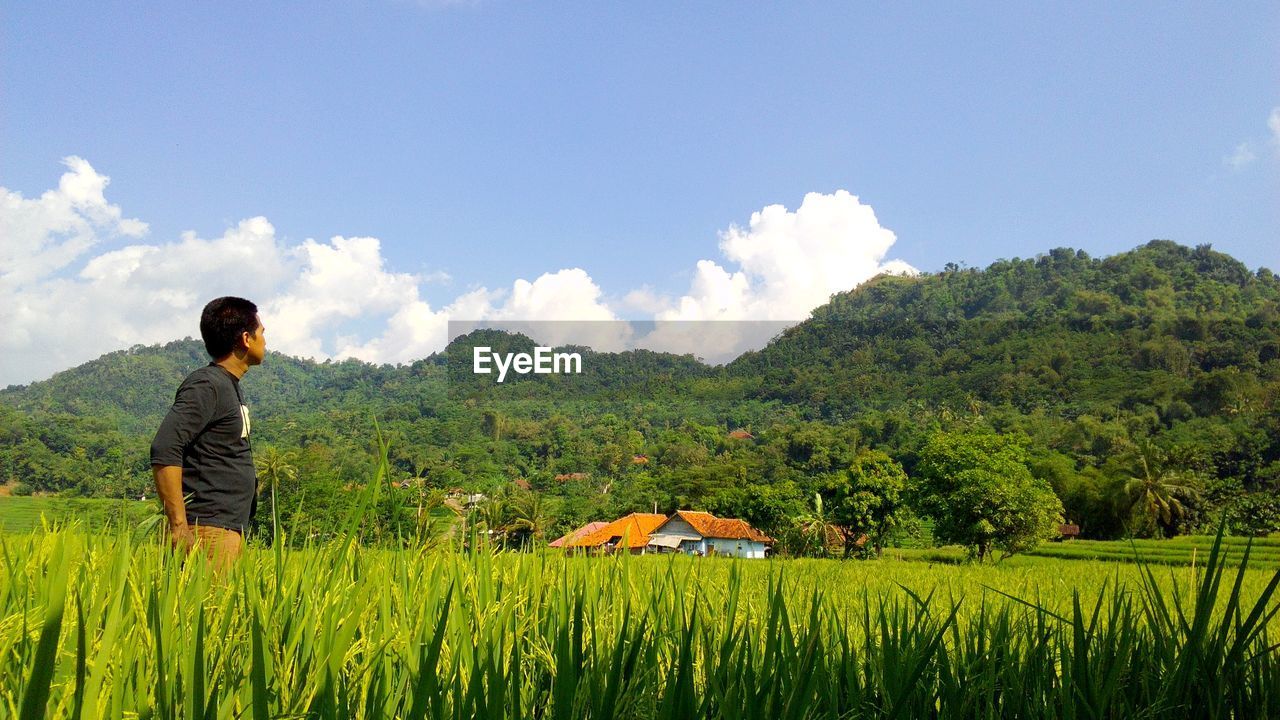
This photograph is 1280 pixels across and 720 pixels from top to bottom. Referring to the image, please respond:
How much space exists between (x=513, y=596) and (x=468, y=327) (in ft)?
502

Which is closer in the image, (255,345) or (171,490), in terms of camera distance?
(171,490)

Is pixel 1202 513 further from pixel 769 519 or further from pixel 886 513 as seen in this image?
pixel 769 519

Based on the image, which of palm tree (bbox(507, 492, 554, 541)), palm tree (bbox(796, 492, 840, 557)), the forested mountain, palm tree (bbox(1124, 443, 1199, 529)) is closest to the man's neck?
palm tree (bbox(507, 492, 554, 541))

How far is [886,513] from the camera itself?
39969 millimetres

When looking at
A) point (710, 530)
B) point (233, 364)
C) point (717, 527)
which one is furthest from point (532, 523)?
point (717, 527)

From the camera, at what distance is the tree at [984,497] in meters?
29.5

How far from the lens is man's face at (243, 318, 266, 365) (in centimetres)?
326

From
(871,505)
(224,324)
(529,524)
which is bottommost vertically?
(871,505)

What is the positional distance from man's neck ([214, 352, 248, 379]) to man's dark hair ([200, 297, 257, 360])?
3 centimetres

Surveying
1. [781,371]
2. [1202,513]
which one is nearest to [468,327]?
[781,371]

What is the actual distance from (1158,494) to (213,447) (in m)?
52.0

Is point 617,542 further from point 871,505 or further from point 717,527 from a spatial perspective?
point 717,527

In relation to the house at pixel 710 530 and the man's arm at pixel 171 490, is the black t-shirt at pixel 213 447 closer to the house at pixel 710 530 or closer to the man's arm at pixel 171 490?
the man's arm at pixel 171 490

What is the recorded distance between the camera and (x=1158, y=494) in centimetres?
4381
